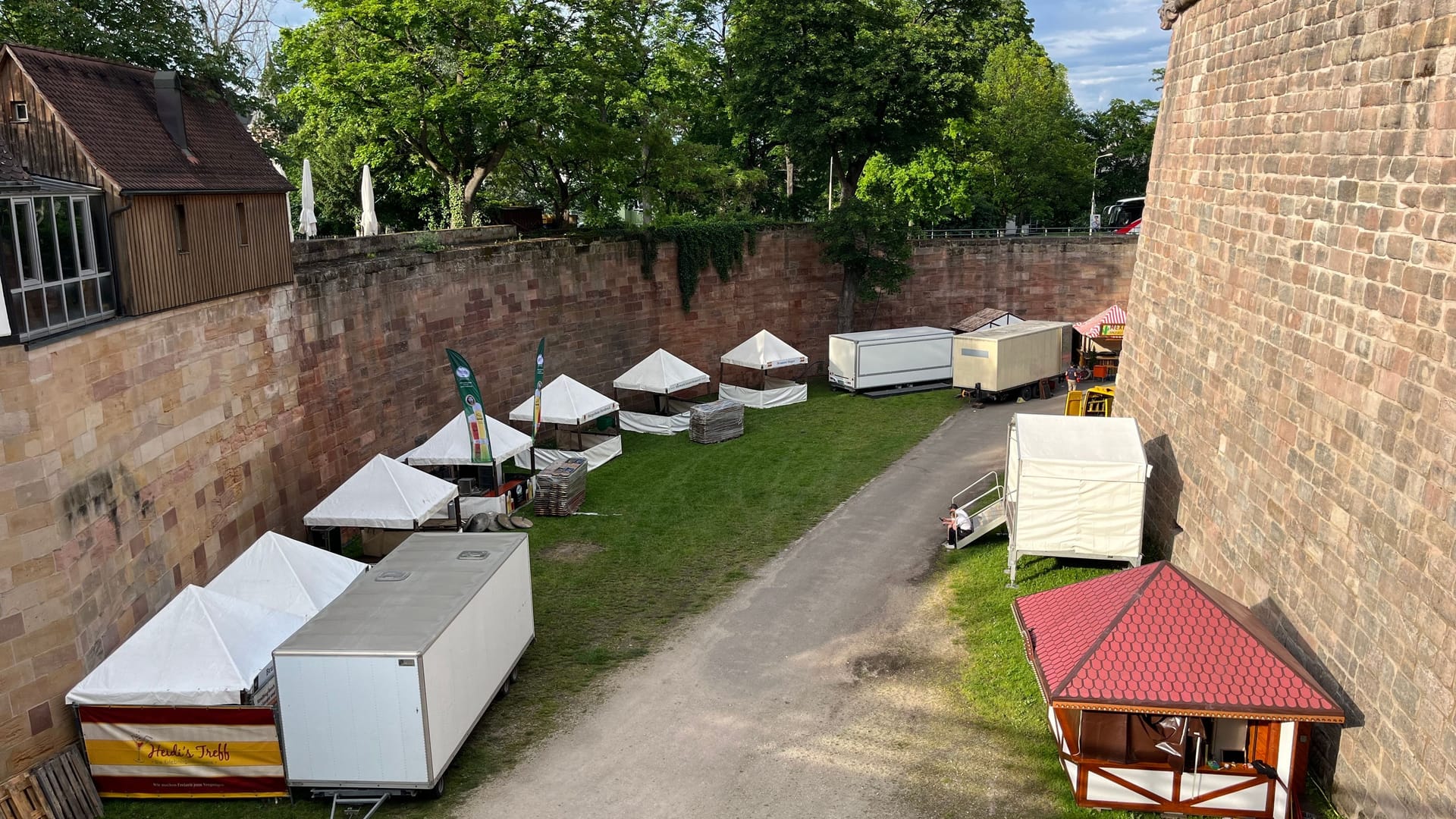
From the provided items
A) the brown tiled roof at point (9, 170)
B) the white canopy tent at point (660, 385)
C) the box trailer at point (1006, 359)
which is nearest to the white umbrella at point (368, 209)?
the white canopy tent at point (660, 385)

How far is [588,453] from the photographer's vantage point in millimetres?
25016

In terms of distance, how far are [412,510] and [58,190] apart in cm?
687

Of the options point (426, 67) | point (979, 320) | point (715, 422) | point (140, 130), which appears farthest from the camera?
point (979, 320)

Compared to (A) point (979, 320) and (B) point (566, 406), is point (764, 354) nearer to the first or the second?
(A) point (979, 320)

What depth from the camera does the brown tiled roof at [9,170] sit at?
39.1ft

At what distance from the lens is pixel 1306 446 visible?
11.7 meters

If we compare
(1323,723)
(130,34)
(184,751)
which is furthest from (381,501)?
(1323,723)

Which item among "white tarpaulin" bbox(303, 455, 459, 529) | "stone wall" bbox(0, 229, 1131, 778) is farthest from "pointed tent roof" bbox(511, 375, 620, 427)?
"white tarpaulin" bbox(303, 455, 459, 529)

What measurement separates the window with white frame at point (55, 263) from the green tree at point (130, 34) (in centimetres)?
480

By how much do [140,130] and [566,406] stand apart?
1102cm

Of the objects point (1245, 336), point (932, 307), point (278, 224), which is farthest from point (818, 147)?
point (1245, 336)

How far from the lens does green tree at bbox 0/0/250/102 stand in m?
18.1

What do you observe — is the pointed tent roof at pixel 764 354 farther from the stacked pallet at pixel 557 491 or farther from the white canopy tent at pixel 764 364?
the stacked pallet at pixel 557 491

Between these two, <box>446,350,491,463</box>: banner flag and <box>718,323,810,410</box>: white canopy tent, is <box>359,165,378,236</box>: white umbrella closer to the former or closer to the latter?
<box>446,350,491,463</box>: banner flag
